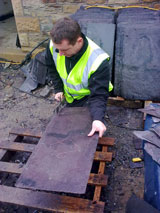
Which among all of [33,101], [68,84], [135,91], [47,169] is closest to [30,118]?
[33,101]

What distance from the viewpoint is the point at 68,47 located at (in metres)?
1.85

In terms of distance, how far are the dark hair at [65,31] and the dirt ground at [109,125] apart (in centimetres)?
156

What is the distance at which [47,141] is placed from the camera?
6.26 ft

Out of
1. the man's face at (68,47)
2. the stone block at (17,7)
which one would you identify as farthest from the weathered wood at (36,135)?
the stone block at (17,7)

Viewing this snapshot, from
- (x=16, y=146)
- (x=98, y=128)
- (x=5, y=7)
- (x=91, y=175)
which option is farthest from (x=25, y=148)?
(x=5, y=7)

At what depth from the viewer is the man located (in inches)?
71.3

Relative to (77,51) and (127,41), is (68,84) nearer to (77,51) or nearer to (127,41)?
(77,51)

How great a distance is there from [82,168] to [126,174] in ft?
3.71

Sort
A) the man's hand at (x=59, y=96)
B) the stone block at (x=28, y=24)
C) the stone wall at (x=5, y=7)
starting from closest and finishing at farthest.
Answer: the man's hand at (x=59, y=96) → the stone block at (x=28, y=24) → the stone wall at (x=5, y=7)

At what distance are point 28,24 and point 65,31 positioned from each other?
318cm

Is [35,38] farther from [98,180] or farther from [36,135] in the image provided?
[98,180]

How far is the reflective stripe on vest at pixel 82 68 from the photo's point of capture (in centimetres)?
197

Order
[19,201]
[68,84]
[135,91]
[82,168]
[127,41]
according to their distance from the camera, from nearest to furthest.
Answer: [82,168] < [19,201] < [68,84] < [127,41] < [135,91]

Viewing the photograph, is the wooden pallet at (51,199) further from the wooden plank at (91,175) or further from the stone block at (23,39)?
the stone block at (23,39)
